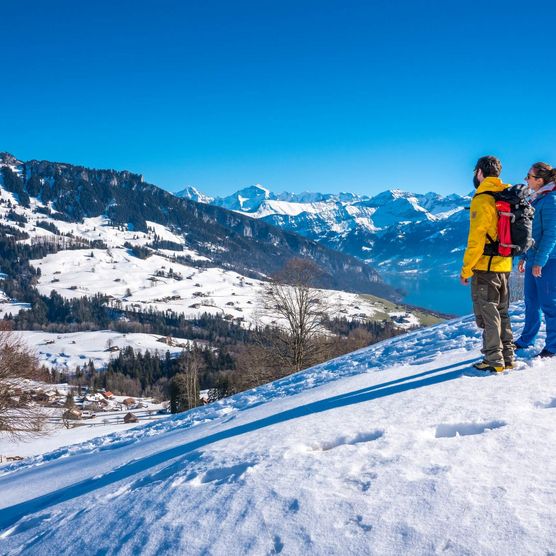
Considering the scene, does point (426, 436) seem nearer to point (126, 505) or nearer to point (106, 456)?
point (126, 505)

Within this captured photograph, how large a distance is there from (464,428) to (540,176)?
13.7ft

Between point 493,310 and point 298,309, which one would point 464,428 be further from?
point 298,309

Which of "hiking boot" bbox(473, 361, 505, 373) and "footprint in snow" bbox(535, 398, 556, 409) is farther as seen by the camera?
"hiking boot" bbox(473, 361, 505, 373)

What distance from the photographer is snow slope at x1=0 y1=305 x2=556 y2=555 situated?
2.47m

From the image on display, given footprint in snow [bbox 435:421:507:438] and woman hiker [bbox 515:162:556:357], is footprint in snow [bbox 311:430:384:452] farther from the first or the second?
woman hiker [bbox 515:162:556:357]

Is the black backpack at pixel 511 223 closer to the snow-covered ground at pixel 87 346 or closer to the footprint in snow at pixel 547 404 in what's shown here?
the footprint in snow at pixel 547 404

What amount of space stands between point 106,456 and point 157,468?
3.39 meters

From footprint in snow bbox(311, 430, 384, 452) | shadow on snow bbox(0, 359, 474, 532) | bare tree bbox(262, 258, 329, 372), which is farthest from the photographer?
bare tree bbox(262, 258, 329, 372)

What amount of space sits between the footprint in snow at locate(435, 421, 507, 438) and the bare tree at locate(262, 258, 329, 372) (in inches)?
731

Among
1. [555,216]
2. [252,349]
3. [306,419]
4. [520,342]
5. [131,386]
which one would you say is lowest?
[131,386]

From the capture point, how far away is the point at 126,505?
11.8 ft

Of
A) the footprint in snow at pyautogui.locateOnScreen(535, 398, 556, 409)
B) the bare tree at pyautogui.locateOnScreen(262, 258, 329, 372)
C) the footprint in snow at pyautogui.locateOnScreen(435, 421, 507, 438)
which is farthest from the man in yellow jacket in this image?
the bare tree at pyautogui.locateOnScreen(262, 258, 329, 372)

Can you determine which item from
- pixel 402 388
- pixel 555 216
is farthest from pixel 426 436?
pixel 555 216

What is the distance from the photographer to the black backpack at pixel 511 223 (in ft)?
18.1
